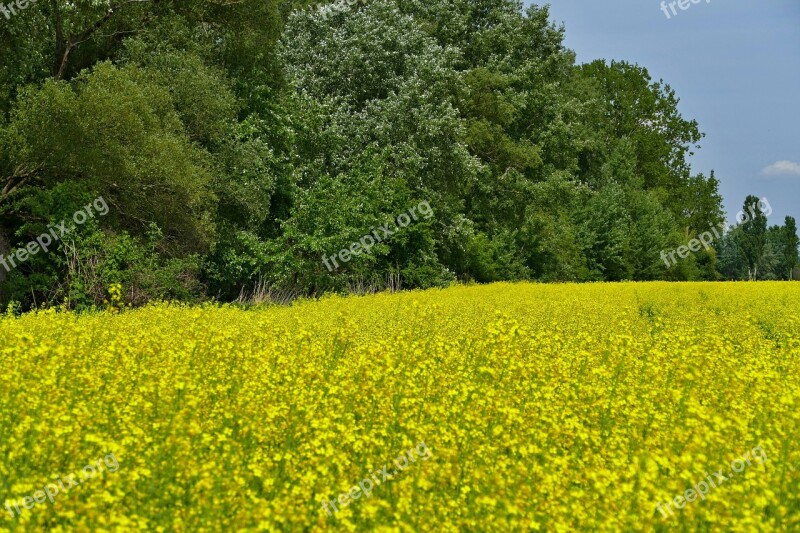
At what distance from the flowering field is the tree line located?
1133cm

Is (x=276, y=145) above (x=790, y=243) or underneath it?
above

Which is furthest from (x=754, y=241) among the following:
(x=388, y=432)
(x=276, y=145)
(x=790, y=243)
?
(x=388, y=432)

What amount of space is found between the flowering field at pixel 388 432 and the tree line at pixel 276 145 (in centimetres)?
1133

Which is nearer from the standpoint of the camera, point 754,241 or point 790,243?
point 754,241

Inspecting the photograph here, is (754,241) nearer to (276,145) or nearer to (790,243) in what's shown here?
(790,243)

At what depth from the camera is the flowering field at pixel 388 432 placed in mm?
5766

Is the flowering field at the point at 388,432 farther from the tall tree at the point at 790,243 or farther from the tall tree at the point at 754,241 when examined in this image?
the tall tree at the point at 790,243

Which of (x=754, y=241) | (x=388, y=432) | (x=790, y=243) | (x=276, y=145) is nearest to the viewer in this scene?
(x=388, y=432)

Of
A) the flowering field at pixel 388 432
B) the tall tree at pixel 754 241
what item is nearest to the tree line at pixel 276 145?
the flowering field at pixel 388 432

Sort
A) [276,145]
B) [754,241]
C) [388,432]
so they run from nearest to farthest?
[388,432] < [276,145] < [754,241]

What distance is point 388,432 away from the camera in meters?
7.41

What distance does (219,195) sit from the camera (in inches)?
1094

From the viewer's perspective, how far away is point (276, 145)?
31.2 m

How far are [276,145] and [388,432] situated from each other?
25.0 metres
